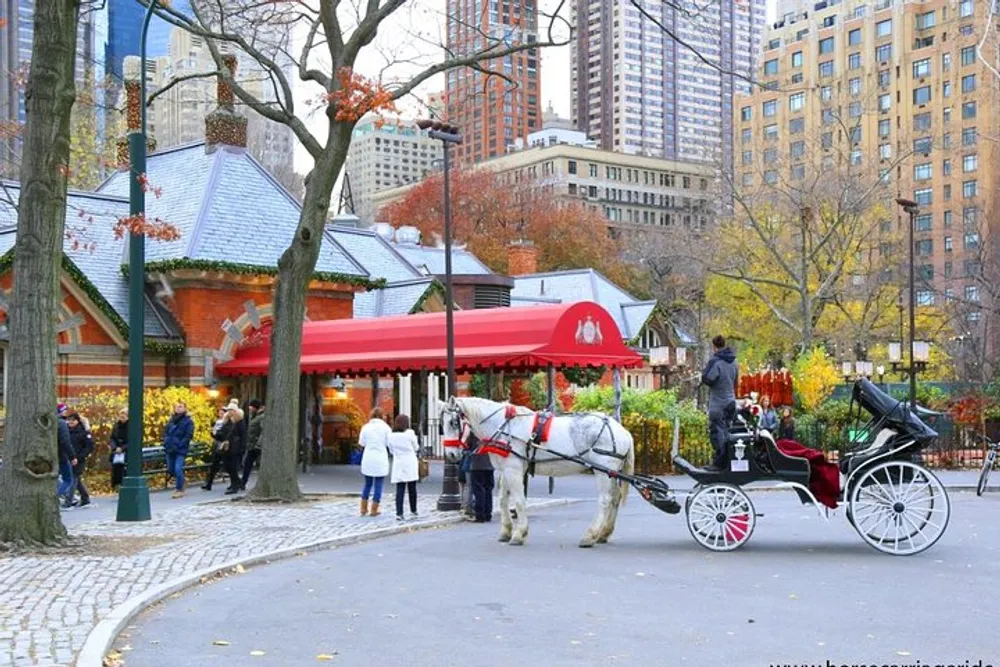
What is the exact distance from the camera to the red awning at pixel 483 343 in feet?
78.0

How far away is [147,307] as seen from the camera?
29.1 metres

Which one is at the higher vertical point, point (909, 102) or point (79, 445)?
point (909, 102)

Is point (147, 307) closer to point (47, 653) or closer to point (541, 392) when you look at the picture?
point (541, 392)

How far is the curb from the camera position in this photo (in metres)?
8.56

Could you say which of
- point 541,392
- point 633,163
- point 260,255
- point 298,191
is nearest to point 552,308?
point 260,255

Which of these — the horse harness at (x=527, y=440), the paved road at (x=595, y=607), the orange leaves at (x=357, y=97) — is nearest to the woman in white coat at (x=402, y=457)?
the paved road at (x=595, y=607)

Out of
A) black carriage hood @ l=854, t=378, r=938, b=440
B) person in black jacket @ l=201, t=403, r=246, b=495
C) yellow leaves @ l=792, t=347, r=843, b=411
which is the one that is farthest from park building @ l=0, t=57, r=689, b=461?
black carriage hood @ l=854, t=378, r=938, b=440

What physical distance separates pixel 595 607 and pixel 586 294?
41067mm

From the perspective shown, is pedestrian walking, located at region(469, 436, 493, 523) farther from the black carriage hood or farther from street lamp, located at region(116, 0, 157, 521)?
the black carriage hood

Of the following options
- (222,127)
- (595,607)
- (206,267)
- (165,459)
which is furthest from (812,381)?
(595,607)

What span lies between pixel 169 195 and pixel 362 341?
8181mm

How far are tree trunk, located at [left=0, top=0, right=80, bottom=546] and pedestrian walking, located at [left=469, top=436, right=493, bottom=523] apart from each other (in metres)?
6.05

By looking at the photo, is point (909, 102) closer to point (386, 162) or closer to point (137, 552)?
point (386, 162)

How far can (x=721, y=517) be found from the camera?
13984mm
